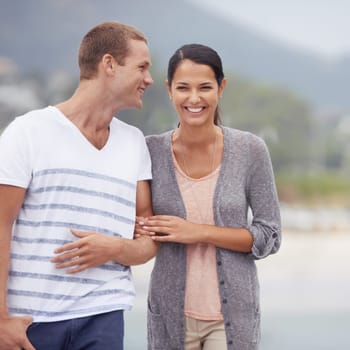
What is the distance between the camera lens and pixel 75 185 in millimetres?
1350

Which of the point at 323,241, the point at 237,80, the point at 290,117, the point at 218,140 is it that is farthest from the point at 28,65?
the point at 218,140

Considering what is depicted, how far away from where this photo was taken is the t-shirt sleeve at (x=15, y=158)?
50.9 inches

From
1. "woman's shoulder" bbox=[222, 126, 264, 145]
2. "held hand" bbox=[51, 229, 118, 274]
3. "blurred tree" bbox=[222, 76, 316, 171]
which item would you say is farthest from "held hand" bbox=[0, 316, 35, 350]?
"blurred tree" bbox=[222, 76, 316, 171]

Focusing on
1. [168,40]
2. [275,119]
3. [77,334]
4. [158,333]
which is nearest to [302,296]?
[275,119]

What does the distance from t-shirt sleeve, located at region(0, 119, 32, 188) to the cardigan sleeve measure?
0.45m

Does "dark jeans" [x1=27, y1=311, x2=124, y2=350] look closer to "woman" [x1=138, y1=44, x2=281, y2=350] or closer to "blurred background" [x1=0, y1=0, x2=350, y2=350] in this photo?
"woman" [x1=138, y1=44, x2=281, y2=350]

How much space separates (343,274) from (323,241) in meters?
1.58

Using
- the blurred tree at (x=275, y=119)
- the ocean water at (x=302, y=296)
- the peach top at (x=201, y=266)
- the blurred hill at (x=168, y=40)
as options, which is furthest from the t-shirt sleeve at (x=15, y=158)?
the blurred hill at (x=168, y=40)

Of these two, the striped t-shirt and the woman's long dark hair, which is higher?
the woman's long dark hair

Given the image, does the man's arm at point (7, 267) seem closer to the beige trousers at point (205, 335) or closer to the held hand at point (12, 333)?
the held hand at point (12, 333)

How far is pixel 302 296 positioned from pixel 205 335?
866 centimetres

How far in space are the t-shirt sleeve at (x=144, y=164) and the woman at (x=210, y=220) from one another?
0.12ft

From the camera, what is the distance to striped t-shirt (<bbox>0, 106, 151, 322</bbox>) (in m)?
1.32

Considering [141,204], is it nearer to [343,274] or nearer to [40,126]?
[40,126]
